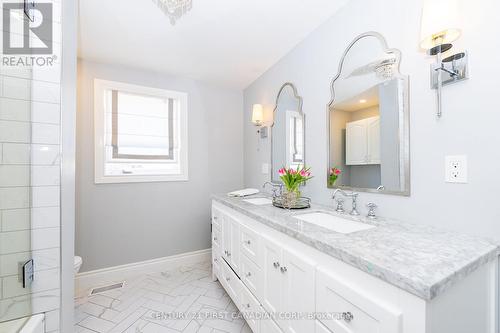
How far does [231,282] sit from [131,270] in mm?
1305

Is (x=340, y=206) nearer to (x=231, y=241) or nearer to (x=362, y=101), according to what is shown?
(x=362, y=101)

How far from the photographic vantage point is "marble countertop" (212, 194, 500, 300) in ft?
1.88

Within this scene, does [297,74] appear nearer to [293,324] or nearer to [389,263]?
[389,263]

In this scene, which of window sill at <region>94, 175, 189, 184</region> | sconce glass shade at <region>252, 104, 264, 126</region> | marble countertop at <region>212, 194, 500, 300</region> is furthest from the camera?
sconce glass shade at <region>252, 104, 264, 126</region>

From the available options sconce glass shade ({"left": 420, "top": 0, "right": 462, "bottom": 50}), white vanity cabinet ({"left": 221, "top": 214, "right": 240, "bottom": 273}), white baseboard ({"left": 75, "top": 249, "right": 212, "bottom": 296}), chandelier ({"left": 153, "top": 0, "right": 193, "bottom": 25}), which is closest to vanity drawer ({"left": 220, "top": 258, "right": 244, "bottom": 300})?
white vanity cabinet ({"left": 221, "top": 214, "right": 240, "bottom": 273})

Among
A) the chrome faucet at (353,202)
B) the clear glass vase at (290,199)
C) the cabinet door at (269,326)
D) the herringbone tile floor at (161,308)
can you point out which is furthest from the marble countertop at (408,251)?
the herringbone tile floor at (161,308)

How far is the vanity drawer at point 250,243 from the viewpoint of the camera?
1.33m

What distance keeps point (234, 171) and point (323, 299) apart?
2.21 meters

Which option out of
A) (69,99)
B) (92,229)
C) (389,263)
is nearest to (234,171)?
(92,229)

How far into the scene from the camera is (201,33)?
1794 millimetres

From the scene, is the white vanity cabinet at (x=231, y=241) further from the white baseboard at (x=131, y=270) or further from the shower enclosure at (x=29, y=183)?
the shower enclosure at (x=29, y=183)

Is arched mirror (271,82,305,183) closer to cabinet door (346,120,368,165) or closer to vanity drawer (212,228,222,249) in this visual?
cabinet door (346,120,368,165)

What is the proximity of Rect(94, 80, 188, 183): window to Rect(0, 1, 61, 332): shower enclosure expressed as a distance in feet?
3.93

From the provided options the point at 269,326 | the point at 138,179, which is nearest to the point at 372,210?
the point at 269,326
